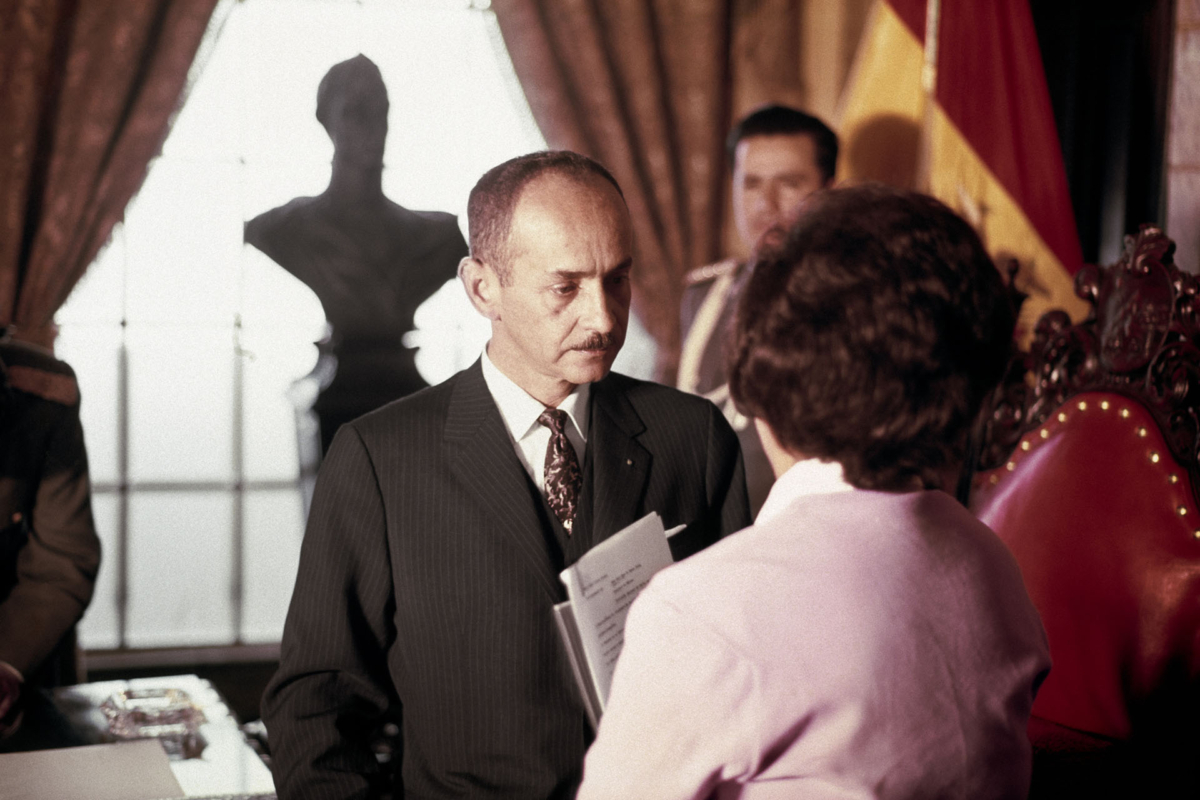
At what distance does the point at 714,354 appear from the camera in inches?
130

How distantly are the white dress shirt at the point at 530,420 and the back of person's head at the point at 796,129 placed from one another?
7.57 feet

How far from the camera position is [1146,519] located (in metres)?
1.95

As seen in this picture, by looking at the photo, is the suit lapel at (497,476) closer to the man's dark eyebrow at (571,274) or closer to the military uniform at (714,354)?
the man's dark eyebrow at (571,274)

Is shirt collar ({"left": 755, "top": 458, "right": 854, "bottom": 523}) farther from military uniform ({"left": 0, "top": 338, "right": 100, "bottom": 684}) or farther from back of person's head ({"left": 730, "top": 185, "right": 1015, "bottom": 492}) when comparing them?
military uniform ({"left": 0, "top": 338, "right": 100, "bottom": 684})

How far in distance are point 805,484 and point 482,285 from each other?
601 mm

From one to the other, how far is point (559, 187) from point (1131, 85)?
2864mm

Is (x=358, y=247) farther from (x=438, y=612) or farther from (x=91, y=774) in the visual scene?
(x=438, y=612)

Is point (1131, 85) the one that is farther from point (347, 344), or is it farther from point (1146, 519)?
point (347, 344)

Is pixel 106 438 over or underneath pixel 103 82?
underneath

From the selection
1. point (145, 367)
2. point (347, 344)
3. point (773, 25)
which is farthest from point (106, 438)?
point (773, 25)

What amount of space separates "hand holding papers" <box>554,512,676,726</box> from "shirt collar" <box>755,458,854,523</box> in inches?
8.2

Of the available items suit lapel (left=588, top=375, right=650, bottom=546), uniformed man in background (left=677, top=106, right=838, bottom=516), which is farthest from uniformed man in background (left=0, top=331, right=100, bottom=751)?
uniformed man in background (left=677, top=106, right=838, bottom=516)

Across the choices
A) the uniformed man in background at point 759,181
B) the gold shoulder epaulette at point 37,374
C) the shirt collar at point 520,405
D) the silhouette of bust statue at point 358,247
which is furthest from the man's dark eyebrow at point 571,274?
the silhouette of bust statue at point 358,247

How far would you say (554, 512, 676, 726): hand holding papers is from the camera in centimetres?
104
